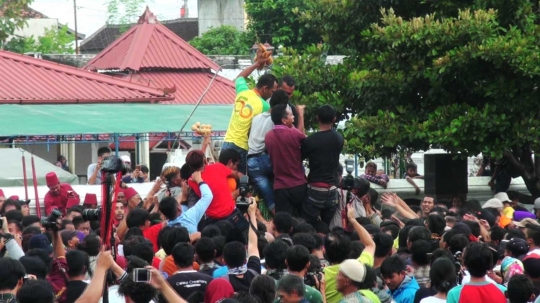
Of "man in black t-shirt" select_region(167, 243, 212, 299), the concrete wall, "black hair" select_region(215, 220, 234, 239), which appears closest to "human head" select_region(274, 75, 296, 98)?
"black hair" select_region(215, 220, 234, 239)

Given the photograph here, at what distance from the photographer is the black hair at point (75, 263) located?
8891mm

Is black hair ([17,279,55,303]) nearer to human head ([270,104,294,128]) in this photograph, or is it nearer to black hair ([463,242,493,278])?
black hair ([463,242,493,278])

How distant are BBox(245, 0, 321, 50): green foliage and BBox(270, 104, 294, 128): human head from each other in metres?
37.8

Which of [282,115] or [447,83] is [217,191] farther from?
[447,83]

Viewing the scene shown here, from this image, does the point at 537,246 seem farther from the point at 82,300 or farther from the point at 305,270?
the point at 82,300

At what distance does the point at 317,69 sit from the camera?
1752 cm

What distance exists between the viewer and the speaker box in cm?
1834

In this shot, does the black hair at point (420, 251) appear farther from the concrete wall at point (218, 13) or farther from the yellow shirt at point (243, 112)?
the concrete wall at point (218, 13)

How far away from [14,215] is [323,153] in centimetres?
354

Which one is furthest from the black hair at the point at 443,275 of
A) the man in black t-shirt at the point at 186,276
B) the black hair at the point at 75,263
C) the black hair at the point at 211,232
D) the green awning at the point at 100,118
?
the green awning at the point at 100,118

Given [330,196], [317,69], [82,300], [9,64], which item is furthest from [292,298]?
[9,64]

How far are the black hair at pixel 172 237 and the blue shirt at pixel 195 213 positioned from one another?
5.01 feet

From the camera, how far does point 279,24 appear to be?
5219cm

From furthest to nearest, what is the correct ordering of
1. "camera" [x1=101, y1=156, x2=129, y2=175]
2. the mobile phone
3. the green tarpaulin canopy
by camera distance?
1. the green tarpaulin canopy
2. "camera" [x1=101, y1=156, x2=129, y2=175]
3. the mobile phone
